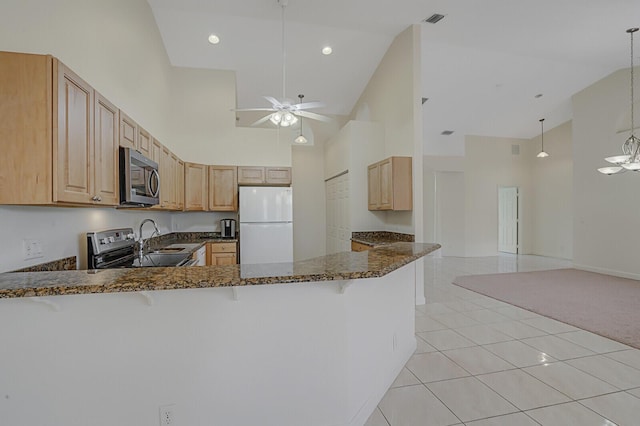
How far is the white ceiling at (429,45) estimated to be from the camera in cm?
406

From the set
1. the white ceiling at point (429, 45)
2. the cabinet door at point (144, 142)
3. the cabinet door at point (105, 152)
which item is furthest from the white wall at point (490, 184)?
the cabinet door at point (105, 152)

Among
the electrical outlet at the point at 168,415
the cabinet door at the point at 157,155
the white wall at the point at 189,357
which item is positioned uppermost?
the cabinet door at the point at 157,155

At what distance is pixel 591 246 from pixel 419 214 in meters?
4.75

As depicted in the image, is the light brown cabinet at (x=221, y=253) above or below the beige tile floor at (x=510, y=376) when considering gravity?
above

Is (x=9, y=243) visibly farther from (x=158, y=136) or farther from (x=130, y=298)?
(x=158, y=136)

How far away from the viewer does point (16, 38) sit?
180 cm

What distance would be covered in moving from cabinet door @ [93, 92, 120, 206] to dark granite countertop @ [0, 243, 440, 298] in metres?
0.78

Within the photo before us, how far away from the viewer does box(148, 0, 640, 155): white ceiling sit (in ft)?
13.3

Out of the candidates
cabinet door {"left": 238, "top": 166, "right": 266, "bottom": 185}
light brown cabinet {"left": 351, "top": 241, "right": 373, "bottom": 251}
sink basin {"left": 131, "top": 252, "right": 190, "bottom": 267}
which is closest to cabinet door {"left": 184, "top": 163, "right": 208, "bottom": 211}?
cabinet door {"left": 238, "top": 166, "right": 266, "bottom": 185}

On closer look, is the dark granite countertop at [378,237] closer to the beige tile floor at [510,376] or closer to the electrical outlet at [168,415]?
the beige tile floor at [510,376]

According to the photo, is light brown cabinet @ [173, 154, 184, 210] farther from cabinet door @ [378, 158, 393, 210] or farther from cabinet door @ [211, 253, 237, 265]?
cabinet door @ [378, 158, 393, 210]

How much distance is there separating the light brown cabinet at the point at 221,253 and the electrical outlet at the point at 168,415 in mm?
3503

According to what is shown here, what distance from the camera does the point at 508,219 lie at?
9484mm

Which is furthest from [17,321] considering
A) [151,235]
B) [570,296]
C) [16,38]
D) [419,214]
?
[570,296]
